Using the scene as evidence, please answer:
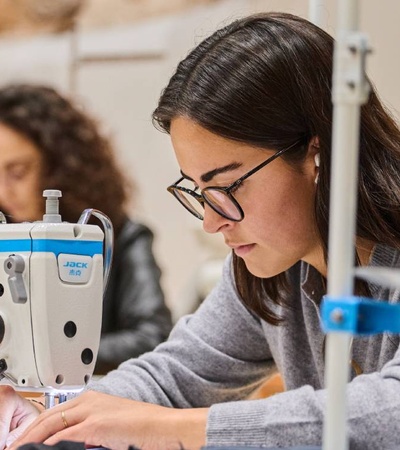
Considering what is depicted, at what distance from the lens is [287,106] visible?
141 cm

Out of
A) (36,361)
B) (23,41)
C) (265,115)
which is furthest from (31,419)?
(23,41)

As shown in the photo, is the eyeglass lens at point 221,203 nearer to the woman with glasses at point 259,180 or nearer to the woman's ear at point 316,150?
the woman with glasses at point 259,180

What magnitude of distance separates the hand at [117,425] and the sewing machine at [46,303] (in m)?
0.06

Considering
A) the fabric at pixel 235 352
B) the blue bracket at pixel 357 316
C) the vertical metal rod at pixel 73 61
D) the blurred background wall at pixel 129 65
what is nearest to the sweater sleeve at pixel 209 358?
the fabric at pixel 235 352

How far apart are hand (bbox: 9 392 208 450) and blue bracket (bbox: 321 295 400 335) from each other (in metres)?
0.36

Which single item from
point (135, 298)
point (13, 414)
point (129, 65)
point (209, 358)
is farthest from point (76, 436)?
point (129, 65)

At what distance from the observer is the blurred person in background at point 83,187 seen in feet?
9.66

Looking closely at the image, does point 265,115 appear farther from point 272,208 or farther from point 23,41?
point 23,41

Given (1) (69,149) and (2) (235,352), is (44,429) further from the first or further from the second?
(1) (69,149)

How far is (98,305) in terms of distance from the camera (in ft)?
4.75

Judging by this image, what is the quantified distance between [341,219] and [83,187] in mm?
2162

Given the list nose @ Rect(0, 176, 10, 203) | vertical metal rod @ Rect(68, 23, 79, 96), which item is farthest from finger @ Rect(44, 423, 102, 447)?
vertical metal rod @ Rect(68, 23, 79, 96)

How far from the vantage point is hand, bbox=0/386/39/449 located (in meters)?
1.40

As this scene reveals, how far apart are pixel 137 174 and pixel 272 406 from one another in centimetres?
324
